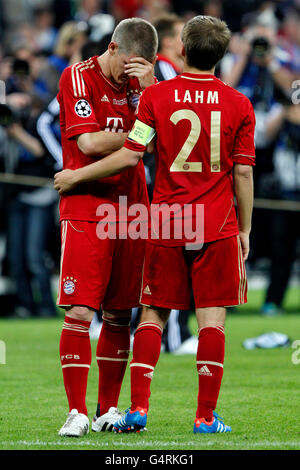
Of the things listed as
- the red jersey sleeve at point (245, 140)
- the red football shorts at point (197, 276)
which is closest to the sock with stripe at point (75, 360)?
the red football shorts at point (197, 276)

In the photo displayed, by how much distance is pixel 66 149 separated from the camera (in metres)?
5.61

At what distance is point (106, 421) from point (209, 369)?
68 centimetres

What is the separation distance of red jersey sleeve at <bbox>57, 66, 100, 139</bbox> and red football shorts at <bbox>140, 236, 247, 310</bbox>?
738mm

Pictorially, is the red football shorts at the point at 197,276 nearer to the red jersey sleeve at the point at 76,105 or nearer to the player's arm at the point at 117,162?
the player's arm at the point at 117,162

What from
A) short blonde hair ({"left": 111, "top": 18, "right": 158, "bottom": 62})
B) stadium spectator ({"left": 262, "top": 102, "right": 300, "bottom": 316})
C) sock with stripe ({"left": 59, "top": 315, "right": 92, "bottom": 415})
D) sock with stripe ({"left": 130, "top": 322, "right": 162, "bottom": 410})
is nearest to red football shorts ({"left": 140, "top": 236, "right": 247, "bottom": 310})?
sock with stripe ({"left": 130, "top": 322, "right": 162, "bottom": 410})

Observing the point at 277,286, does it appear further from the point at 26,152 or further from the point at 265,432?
the point at 265,432

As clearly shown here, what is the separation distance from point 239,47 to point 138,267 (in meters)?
6.99

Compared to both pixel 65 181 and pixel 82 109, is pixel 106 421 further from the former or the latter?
pixel 82 109

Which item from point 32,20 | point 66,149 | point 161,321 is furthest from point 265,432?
point 32,20

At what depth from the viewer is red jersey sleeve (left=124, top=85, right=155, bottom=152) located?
525 centimetres

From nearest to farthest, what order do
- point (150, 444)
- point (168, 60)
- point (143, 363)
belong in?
point (150, 444), point (143, 363), point (168, 60)

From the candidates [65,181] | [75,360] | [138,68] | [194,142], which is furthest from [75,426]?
[138,68]

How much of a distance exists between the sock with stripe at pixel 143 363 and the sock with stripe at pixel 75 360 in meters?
0.27

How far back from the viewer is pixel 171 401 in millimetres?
6586
